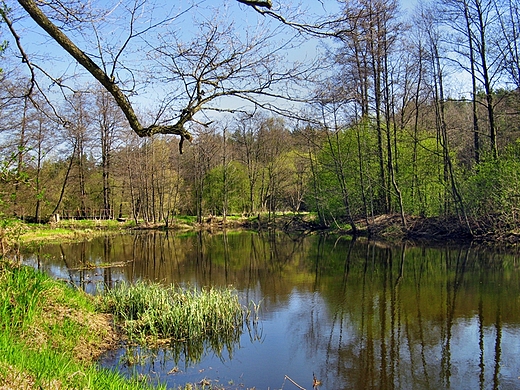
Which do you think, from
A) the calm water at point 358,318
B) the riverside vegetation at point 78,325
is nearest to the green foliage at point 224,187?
the calm water at point 358,318

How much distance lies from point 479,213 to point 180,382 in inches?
732

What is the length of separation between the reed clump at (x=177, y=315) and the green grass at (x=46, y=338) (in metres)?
0.76

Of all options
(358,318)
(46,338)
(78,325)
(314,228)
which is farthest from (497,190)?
(46,338)

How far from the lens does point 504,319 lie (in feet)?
28.4

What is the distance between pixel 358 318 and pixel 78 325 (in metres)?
5.37

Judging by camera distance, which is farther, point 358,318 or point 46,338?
point 358,318

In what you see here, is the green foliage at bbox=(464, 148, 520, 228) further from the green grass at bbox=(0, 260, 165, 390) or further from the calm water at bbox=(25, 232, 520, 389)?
the green grass at bbox=(0, 260, 165, 390)

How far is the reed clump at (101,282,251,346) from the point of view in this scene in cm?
817

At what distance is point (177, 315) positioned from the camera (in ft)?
27.3

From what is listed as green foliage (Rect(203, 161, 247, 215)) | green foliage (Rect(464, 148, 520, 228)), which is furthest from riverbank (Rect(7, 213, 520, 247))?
green foliage (Rect(203, 161, 247, 215))

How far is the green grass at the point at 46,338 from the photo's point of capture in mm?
3803

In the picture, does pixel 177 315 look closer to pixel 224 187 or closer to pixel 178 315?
pixel 178 315

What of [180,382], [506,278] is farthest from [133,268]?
[506,278]

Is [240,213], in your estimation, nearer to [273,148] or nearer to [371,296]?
[273,148]
